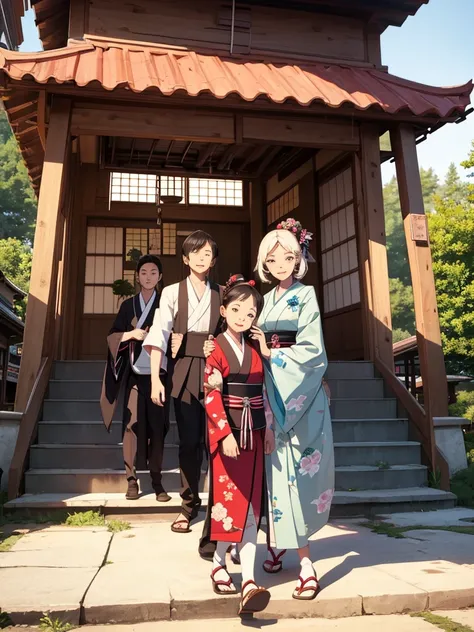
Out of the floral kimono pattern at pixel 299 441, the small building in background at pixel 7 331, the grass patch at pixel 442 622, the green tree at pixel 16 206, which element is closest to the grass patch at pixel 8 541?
the floral kimono pattern at pixel 299 441

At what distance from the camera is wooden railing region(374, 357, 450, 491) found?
6297 mm

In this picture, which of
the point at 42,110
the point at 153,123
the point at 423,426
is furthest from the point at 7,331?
the point at 423,426

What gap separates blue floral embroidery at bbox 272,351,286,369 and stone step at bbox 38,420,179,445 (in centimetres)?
311

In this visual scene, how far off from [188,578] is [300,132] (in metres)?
5.68

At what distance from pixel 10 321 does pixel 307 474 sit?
469 inches

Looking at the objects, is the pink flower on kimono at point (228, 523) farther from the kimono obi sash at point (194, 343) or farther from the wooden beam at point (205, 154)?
the wooden beam at point (205, 154)

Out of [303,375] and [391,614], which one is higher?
[303,375]

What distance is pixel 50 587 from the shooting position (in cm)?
329

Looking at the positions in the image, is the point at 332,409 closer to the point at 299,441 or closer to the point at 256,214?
the point at 299,441

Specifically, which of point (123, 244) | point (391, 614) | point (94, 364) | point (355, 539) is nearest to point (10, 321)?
point (123, 244)

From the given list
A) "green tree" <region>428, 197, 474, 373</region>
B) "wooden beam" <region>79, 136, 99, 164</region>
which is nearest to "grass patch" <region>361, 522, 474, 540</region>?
"wooden beam" <region>79, 136, 99, 164</region>

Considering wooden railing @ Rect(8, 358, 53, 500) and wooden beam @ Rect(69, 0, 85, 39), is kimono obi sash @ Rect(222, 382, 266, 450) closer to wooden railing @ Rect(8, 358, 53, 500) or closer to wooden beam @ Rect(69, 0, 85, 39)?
wooden railing @ Rect(8, 358, 53, 500)

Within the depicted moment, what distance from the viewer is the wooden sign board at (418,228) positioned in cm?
720

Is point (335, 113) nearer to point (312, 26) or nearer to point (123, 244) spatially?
point (312, 26)
